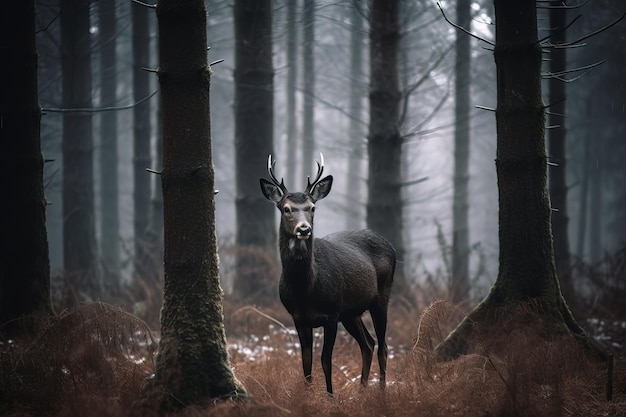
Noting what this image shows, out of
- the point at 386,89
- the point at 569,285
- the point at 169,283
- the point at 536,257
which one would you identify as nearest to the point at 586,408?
the point at 536,257

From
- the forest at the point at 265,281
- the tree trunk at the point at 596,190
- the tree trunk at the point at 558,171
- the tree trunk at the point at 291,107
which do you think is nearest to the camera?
the forest at the point at 265,281

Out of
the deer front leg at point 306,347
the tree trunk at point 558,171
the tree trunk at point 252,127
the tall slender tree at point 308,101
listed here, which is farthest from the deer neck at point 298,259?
the tall slender tree at point 308,101

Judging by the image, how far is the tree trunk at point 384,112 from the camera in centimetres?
1293

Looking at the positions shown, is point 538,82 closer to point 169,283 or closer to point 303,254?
point 303,254

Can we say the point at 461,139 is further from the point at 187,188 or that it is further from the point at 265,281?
the point at 187,188

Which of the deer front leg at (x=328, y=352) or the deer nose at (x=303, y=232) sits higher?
the deer nose at (x=303, y=232)

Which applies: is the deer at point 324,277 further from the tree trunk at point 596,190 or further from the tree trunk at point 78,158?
the tree trunk at point 596,190

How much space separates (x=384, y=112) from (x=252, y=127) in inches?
120

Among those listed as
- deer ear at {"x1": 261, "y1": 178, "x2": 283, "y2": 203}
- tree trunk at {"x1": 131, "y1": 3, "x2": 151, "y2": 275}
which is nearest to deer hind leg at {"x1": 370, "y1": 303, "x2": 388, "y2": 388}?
deer ear at {"x1": 261, "y1": 178, "x2": 283, "y2": 203}

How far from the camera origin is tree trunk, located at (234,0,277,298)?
1398 cm

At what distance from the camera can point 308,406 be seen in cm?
583

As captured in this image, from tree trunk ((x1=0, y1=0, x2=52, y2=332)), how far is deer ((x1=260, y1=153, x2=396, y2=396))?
12.3ft

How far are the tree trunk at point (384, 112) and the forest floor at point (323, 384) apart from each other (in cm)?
593

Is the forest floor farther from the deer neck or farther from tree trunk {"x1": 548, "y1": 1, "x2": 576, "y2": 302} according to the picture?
tree trunk {"x1": 548, "y1": 1, "x2": 576, "y2": 302}
